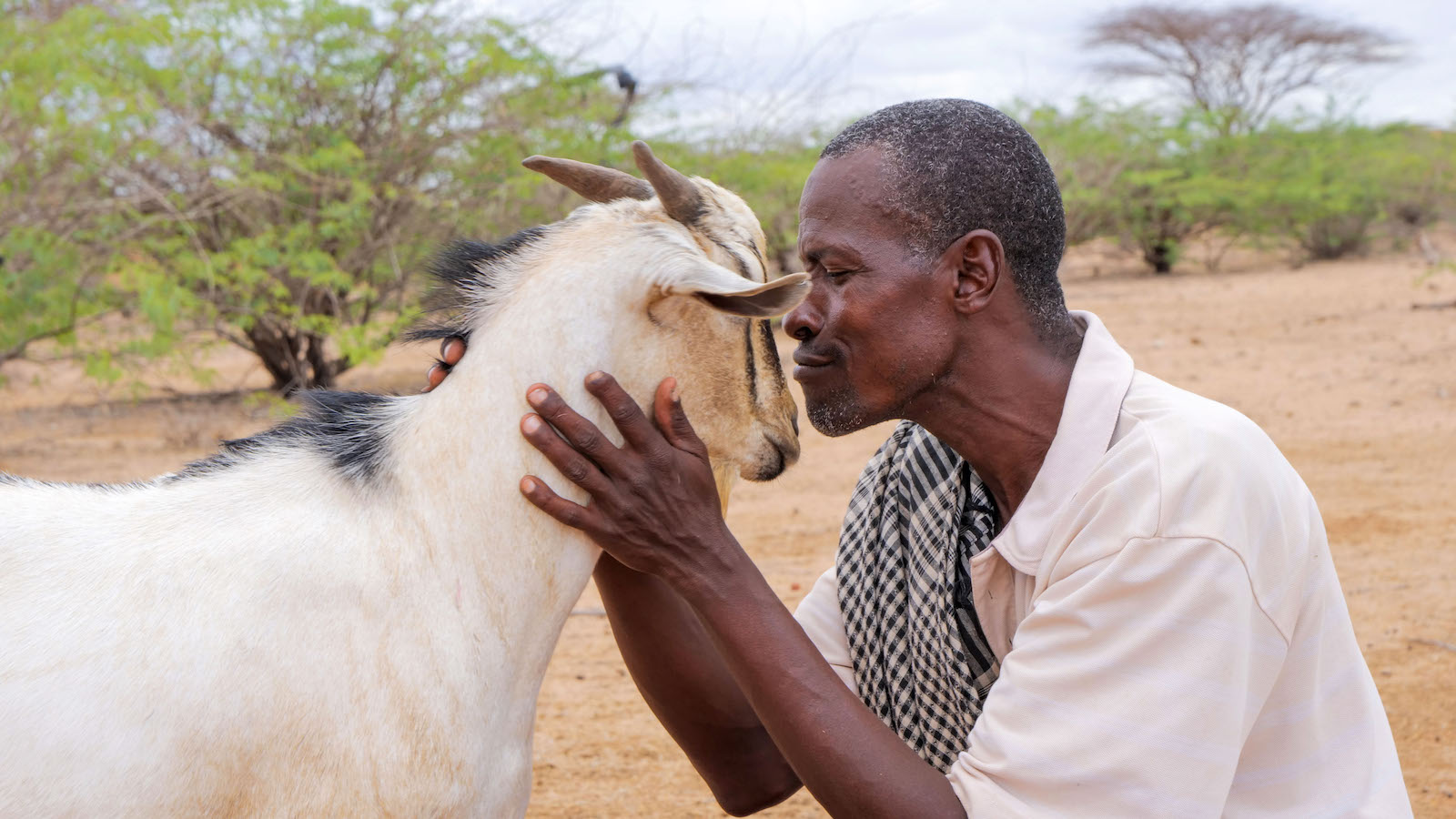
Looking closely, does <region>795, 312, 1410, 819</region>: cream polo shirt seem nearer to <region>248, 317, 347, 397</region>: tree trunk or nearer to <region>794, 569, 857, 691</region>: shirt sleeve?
<region>794, 569, 857, 691</region>: shirt sleeve

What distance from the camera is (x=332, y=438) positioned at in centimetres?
211

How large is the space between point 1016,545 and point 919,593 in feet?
1.00

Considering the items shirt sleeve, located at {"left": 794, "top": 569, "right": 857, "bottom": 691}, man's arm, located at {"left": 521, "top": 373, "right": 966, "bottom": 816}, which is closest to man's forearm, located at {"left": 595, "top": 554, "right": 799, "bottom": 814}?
shirt sleeve, located at {"left": 794, "top": 569, "right": 857, "bottom": 691}

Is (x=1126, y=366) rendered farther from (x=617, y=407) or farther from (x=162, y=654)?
(x=162, y=654)

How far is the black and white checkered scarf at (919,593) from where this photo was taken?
2352 millimetres

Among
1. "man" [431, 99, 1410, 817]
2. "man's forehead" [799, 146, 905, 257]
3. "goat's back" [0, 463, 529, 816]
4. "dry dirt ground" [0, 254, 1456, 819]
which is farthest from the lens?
"dry dirt ground" [0, 254, 1456, 819]

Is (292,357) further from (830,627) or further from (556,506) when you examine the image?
(556,506)

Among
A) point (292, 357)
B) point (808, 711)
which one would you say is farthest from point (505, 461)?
point (292, 357)

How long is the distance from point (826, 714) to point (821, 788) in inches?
4.4

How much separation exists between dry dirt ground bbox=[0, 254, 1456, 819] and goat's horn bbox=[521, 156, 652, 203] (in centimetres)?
42

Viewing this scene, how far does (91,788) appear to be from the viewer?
176cm

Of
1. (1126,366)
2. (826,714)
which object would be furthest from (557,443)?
(1126,366)

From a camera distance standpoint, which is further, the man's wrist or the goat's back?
the man's wrist

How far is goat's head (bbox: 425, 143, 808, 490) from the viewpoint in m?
2.08
